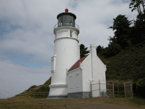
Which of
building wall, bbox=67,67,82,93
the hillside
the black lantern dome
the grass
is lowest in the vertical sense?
the grass

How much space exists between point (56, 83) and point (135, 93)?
9.40m

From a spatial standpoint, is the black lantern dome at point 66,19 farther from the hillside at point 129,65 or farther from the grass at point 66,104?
the grass at point 66,104

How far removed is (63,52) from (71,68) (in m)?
2.69

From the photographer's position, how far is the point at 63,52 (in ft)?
60.2


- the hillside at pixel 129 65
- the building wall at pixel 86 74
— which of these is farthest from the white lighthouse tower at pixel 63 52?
the hillside at pixel 129 65

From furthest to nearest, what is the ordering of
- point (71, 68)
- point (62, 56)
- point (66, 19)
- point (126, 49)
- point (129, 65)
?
point (126, 49) < point (129, 65) < point (66, 19) < point (62, 56) < point (71, 68)

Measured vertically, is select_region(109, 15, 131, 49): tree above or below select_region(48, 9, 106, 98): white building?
above

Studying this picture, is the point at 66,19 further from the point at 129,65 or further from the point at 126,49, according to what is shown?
the point at 126,49

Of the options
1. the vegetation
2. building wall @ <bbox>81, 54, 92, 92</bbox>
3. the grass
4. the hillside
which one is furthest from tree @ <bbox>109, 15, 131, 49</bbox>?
the grass

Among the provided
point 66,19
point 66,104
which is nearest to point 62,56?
point 66,19

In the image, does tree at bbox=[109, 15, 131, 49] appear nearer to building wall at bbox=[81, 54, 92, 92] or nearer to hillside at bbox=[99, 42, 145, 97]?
hillside at bbox=[99, 42, 145, 97]

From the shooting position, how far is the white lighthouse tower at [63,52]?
17.5 meters

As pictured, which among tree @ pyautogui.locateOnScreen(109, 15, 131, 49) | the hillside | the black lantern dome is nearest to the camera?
the black lantern dome

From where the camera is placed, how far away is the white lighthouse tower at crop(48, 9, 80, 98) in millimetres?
17453
